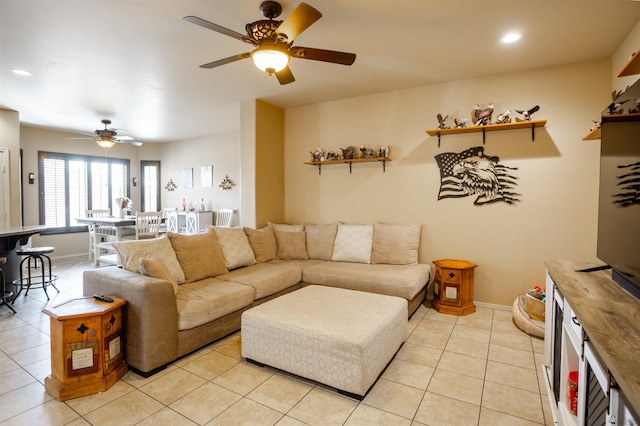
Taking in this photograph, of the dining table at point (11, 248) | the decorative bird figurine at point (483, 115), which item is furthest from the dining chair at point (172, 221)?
the decorative bird figurine at point (483, 115)

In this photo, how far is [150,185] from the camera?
8148 mm

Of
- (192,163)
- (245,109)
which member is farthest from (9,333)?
(192,163)

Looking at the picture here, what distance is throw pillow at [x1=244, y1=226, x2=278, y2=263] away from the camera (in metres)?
4.01

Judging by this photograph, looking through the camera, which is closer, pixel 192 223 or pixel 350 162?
pixel 350 162

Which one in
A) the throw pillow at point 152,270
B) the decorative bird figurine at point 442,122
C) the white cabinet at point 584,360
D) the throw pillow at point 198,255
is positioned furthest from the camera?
the decorative bird figurine at point 442,122

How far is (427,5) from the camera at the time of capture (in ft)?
7.47

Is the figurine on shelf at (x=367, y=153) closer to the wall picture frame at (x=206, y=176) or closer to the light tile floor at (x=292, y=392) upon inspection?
the light tile floor at (x=292, y=392)

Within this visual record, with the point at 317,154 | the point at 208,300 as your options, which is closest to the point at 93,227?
the point at 317,154

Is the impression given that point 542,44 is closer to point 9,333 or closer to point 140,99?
point 140,99

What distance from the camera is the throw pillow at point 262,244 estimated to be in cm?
401

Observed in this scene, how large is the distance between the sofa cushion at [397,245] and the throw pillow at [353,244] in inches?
3.4

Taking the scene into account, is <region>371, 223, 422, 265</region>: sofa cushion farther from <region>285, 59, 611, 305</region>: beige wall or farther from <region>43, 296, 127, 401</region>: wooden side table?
<region>43, 296, 127, 401</region>: wooden side table

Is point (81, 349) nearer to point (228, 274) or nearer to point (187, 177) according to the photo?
point (228, 274)

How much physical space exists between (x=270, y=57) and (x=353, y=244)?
252 cm
